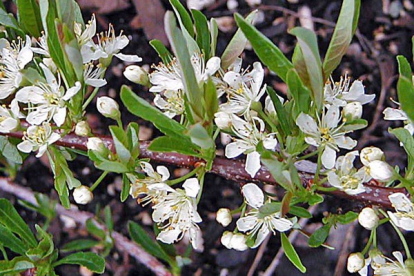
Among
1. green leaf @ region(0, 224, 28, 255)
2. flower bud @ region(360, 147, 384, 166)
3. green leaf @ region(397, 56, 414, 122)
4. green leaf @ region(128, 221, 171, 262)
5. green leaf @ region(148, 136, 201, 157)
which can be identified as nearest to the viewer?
green leaf @ region(397, 56, 414, 122)

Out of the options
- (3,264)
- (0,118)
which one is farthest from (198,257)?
(0,118)

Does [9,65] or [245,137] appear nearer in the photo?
[245,137]

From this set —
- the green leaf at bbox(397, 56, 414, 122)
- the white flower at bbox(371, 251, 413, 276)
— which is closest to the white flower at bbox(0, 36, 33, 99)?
the green leaf at bbox(397, 56, 414, 122)

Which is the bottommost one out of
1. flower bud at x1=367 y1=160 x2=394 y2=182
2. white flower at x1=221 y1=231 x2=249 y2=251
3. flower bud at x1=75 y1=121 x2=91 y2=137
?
white flower at x1=221 y1=231 x2=249 y2=251

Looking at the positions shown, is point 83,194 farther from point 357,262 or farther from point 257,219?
point 357,262

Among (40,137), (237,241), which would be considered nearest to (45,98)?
(40,137)

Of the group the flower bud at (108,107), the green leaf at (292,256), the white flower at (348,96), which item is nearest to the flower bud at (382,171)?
the white flower at (348,96)

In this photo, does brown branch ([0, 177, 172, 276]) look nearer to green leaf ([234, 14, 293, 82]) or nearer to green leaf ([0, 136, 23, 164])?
green leaf ([0, 136, 23, 164])
